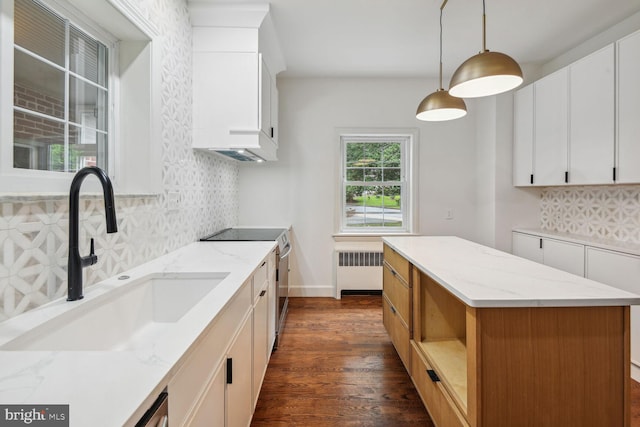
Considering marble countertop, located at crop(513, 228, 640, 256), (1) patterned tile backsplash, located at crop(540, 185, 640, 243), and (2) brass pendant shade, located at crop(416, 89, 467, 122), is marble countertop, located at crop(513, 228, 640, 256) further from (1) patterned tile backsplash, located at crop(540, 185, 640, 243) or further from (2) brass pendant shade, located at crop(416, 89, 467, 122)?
(2) brass pendant shade, located at crop(416, 89, 467, 122)

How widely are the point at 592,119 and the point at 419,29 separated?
1.63 metres

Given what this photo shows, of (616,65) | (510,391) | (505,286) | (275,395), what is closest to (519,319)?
(505,286)

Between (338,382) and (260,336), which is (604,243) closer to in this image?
(338,382)

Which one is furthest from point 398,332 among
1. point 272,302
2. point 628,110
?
point 628,110

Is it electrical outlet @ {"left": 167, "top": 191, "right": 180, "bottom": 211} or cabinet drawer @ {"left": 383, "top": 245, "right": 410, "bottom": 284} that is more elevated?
electrical outlet @ {"left": 167, "top": 191, "right": 180, "bottom": 211}

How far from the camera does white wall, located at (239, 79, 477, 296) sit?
3703mm

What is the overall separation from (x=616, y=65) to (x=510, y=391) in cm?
261

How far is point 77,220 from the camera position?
3.34 feet

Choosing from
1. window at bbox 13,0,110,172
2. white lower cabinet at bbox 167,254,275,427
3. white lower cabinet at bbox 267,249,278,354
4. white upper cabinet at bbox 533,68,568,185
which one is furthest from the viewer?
white upper cabinet at bbox 533,68,568,185

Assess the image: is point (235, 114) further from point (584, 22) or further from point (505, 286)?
point (584, 22)

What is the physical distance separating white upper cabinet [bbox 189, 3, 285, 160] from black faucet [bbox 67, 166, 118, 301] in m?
1.34

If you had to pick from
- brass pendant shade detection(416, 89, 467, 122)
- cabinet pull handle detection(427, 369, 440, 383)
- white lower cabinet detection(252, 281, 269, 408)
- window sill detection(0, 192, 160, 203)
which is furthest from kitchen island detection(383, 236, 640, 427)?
window sill detection(0, 192, 160, 203)

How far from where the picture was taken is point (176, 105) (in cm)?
200

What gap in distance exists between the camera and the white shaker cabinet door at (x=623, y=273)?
80.7 inches
